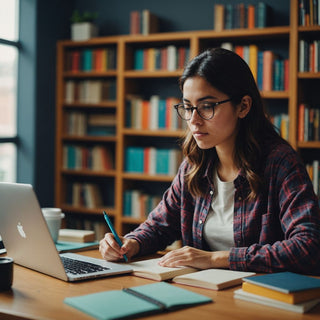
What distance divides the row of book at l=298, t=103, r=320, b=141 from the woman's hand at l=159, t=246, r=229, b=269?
7.14 ft

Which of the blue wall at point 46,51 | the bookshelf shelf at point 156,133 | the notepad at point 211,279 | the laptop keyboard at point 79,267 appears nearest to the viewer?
the notepad at point 211,279

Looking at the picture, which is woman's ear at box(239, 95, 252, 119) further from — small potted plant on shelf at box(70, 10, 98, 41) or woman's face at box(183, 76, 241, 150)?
small potted plant on shelf at box(70, 10, 98, 41)

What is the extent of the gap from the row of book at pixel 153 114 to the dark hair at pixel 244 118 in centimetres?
207

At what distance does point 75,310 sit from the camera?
1.24 m

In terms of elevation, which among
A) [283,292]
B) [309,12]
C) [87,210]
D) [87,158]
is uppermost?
[309,12]

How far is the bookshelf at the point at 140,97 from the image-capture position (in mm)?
3660

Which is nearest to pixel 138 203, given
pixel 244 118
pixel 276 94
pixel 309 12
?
pixel 276 94

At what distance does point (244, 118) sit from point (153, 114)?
7.36ft

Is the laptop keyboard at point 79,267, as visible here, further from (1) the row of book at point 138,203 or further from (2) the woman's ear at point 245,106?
(1) the row of book at point 138,203

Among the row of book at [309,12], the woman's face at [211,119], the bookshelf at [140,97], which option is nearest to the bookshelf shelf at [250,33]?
the bookshelf at [140,97]

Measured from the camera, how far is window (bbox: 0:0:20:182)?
4375 mm

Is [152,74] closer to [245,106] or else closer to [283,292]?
[245,106]

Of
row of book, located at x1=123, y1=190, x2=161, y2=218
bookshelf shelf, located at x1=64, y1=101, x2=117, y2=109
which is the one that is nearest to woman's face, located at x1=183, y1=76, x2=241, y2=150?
row of book, located at x1=123, y1=190, x2=161, y2=218

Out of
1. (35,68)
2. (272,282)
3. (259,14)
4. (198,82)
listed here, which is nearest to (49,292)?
(272,282)
